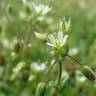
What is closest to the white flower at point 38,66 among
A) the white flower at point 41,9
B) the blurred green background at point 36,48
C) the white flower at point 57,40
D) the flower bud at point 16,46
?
the blurred green background at point 36,48

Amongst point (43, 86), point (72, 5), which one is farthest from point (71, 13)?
point (43, 86)

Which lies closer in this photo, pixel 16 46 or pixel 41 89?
pixel 41 89

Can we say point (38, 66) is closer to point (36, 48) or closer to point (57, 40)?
point (36, 48)

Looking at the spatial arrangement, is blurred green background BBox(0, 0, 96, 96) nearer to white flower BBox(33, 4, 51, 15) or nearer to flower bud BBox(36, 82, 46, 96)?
white flower BBox(33, 4, 51, 15)

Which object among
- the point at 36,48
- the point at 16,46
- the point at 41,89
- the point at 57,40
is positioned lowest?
the point at 41,89

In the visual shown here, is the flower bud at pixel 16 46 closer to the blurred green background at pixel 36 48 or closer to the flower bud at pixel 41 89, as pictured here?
the blurred green background at pixel 36 48

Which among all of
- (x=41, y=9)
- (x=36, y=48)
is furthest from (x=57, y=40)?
(x=36, y=48)

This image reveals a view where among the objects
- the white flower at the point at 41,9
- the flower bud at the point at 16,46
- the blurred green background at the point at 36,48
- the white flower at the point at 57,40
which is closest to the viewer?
the white flower at the point at 57,40

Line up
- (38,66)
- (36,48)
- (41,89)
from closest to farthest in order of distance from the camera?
(41,89) → (38,66) → (36,48)
